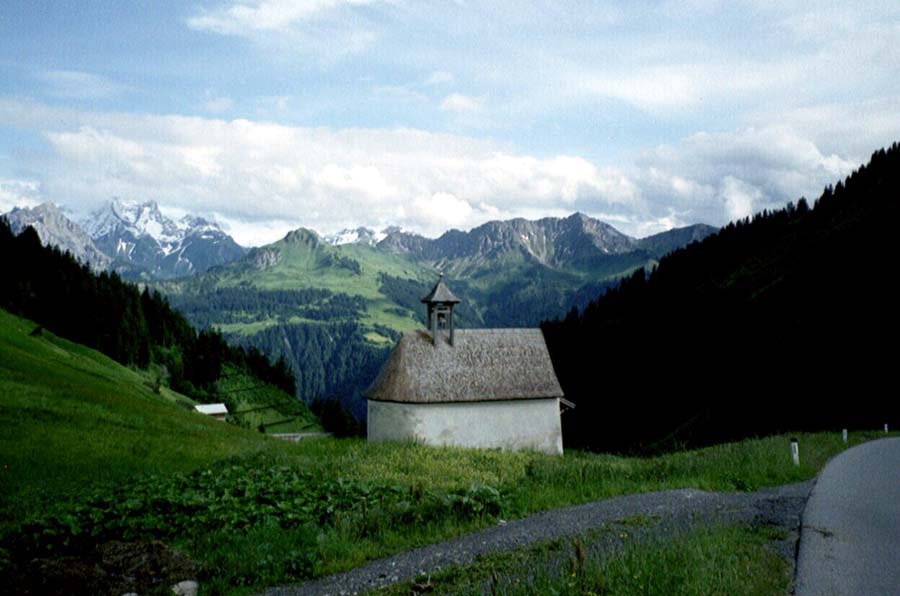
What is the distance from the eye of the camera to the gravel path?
11.2 meters

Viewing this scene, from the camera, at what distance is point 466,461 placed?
23.3 metres

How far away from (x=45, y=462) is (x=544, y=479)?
62.8 ft

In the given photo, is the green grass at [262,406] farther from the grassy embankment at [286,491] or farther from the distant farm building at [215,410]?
the grassy embankment at [286,491]

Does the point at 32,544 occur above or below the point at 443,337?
below

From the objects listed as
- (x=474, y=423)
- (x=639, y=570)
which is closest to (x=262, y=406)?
(x=474, y=423)

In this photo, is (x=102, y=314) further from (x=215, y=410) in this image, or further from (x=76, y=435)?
(x=76, y=435)

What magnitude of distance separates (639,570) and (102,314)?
367ft

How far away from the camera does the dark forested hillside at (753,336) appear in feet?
223

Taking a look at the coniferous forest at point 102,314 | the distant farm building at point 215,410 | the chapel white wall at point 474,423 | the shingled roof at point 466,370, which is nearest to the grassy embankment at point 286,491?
the chapel white wall at point 474,423

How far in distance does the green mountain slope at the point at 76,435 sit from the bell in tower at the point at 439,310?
13.5 metres

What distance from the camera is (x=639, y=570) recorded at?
346 inches

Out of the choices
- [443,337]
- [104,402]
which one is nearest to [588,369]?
[443,337]

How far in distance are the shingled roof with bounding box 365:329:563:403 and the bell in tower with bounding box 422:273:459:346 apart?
0.80 m

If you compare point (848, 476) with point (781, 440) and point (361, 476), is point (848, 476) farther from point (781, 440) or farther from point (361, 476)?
point (361, 476)
